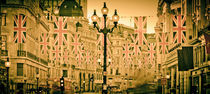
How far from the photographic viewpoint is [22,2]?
4681 centimetres

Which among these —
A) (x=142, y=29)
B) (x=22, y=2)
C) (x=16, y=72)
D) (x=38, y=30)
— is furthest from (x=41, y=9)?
(x=142, y=29)

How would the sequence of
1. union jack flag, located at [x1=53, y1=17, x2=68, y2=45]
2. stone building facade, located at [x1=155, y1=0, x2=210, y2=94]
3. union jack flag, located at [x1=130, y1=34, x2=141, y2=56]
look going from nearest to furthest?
stone building facade, located at [x1=155, y1=0, x2=210, y2=94], union jack flag, located at [x1=53, y1=17, x2=68, y2=45], union jack flag, located at [x1=130, y1=34, x2=141, y2=56]

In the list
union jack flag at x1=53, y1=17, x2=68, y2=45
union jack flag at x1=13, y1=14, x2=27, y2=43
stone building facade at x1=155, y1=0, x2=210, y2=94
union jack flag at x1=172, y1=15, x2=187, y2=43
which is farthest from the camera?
union jack flag at x1=13, y1=14, x2=27, y2=43

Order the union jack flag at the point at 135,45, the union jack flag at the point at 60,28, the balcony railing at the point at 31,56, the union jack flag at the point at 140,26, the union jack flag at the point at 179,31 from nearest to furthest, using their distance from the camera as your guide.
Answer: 1. the union jack flag at the point at 179,31
2. the union jack flag at the point at 140,26
3. the union jack flag at the point at 60,28
4. the union jack flag at the point at 135,45
5. the balcony railing at the point at 31,56

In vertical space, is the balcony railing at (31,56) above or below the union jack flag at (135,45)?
below

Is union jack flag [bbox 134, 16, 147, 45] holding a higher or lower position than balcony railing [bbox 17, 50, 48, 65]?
higher

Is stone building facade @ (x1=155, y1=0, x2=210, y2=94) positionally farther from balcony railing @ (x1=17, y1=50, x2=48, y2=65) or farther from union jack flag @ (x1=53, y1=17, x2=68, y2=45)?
balcony railing @ (x1=17, y1=50, x2=48, y2=65)

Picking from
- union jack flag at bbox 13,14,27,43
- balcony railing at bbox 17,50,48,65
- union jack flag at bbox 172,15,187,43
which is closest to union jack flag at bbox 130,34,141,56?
union jack flag at bbox 172,15,187,43

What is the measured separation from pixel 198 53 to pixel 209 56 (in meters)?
4.98

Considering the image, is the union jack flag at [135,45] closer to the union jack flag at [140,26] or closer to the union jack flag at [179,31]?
the union jack flag at [140,26]

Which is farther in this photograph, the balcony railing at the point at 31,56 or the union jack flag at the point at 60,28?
the balcony railing at the point at 31,56

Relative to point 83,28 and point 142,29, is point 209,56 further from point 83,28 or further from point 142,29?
point 83,28

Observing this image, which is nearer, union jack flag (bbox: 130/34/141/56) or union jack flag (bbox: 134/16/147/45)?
union jack flag (bbox: 134/16/147/45)

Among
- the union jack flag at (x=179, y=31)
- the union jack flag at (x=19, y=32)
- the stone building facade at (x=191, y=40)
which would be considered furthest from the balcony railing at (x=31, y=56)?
the union jack flag at (x=179, y=31)
